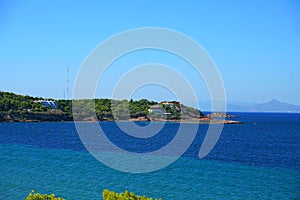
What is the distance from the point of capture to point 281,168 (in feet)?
104

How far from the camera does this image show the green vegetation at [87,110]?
9519 centimetres

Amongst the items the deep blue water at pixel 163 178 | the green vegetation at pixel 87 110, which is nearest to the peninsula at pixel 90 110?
the green vegetation at pixel 87 110

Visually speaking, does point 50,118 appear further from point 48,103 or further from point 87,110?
point 87,110

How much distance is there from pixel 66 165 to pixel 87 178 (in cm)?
620

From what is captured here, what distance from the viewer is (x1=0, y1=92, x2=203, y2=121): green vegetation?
95188 millimetres

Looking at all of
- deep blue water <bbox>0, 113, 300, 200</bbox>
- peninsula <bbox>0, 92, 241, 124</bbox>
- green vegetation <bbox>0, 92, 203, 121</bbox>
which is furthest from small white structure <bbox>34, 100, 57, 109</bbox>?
deep blue water <bbox>0, 113, 300, 200</bbox>

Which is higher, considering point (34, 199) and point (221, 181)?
point (34, 199)

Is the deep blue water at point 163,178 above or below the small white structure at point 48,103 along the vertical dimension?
below

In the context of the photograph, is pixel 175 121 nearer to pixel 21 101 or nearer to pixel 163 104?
pixel 163 104

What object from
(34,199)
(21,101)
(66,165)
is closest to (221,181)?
(66,165)

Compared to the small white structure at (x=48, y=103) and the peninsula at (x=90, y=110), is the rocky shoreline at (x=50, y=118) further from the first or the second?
the small white structure at (x=48, y=103)

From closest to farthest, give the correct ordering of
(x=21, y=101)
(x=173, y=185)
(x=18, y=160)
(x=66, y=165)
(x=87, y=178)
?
(x=173, y=185)
(x=87, y=178)
(x=66, y=165)
(x=18, y=160)
(x=21, y=101)

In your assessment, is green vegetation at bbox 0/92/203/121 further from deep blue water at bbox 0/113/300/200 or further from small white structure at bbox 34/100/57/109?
deep blue water at bbox 0/113/300/200

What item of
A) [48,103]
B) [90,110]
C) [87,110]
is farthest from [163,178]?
[48,103]
